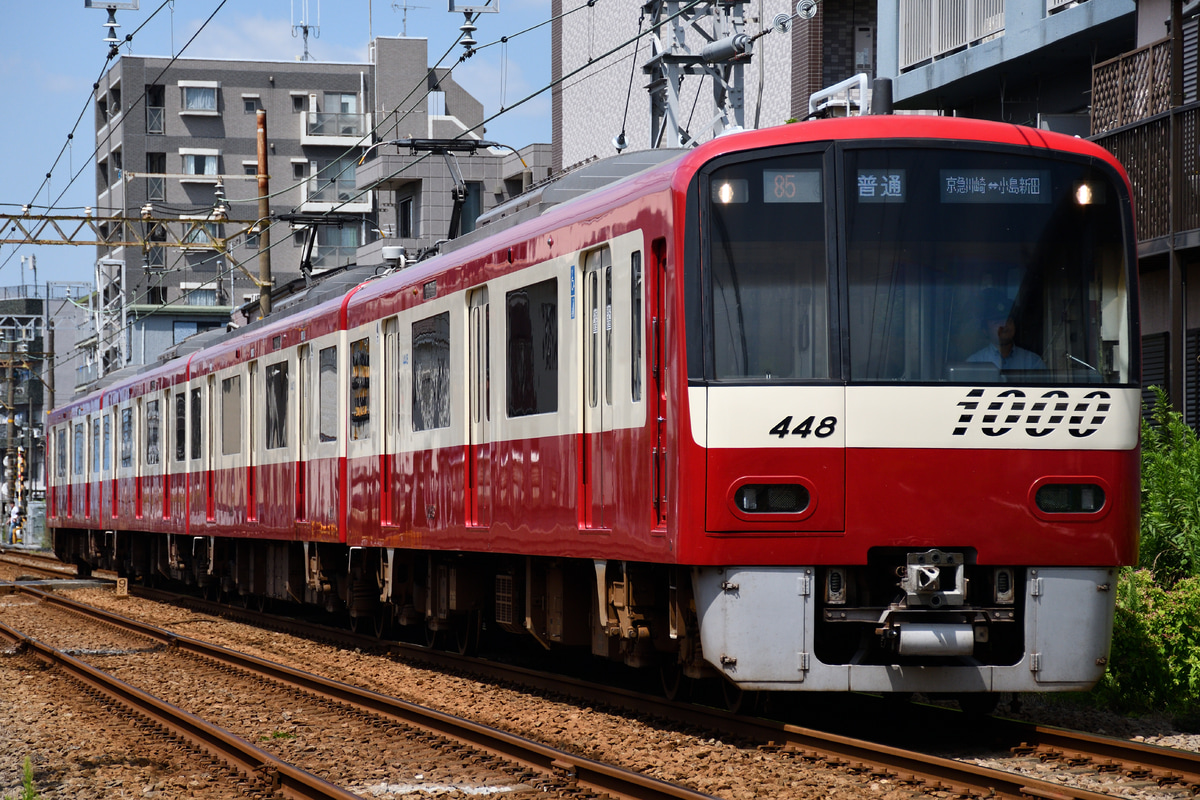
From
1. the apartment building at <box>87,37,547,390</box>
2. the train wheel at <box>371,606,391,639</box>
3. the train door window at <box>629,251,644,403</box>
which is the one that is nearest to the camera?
the train door window at <box>629,251,644,403</box>

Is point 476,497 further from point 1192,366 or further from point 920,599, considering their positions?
point 1192,366

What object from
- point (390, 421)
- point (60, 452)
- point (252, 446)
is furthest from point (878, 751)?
point (60, 452)

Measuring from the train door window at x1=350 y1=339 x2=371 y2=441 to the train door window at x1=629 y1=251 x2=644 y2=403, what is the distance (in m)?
5.28

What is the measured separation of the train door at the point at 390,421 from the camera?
1274 centimetres

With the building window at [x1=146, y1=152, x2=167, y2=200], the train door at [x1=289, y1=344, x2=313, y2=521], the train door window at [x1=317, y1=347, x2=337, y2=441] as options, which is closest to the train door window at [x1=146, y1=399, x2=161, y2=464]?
the train door at [x1=289, y1=344, x2=313, y2=521]

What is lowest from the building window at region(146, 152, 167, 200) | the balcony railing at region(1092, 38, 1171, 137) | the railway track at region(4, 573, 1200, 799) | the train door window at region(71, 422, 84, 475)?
the railway track at region(4, 573, 1200, 799)

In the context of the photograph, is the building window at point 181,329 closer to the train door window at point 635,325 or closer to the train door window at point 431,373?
the train door window at point 431,373

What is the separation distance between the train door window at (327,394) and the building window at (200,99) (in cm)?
5851

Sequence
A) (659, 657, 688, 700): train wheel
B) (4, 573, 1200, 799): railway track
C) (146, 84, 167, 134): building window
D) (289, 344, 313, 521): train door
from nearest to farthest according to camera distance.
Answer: (4, 573, 1200, 799): railway track → (659, 657, 688, 700): train wheel → (289, 344, 313, 521): train door → (146, 84, 167, 134): building window

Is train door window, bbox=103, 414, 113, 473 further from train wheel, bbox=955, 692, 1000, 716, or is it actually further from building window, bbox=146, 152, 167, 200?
building window, bbox=146, 152, 167, 200

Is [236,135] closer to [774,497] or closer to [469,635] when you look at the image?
[469,635]

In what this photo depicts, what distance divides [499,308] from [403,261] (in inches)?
182

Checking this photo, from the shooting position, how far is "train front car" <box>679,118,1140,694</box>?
25.2 ft

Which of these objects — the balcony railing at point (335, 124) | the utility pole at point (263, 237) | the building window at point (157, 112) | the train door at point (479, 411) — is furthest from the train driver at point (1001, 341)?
the building window at point (157, 112)
